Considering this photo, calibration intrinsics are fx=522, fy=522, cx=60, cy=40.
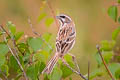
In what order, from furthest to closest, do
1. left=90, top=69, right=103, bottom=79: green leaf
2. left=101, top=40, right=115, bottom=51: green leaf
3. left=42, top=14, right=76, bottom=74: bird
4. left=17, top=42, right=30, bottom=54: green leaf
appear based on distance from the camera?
left=101, top=40, right=115, bottom=51: green leaf, left=90, top=69, right=103, bottom=79: green leaf, left=42, top=14, right=76, bottom=74: bird, left=17, top=42, right=30, bottom=54: green leaf

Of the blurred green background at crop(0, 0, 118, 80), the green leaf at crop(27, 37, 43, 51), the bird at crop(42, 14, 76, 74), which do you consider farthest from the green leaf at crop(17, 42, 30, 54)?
the blurred green background at crop(0, 0, 118, 80)

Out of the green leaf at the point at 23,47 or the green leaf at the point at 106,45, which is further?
the green leaf at the point at 106,45

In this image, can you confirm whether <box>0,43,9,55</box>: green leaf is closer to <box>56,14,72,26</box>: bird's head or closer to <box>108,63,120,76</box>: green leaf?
<box>108,63,120,76</box>: green leaf

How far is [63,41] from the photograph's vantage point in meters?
4.87

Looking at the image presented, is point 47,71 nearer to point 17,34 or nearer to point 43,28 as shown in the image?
point 17,34

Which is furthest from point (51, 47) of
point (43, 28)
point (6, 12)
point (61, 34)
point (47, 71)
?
point (6, 12)

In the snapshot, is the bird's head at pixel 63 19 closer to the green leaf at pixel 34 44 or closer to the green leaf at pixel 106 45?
the green leaf at pixel 106 45

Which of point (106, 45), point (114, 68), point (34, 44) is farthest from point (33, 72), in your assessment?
point (106, 45)

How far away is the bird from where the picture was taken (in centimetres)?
402

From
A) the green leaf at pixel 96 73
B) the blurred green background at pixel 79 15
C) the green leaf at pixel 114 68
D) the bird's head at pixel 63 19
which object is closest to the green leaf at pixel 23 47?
the green leaf at pixel 96 73

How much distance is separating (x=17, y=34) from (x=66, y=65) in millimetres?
445

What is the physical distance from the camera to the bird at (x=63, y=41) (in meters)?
4.02

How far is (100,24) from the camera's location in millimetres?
12867

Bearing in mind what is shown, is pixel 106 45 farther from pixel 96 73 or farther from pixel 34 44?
pixel 34 44
